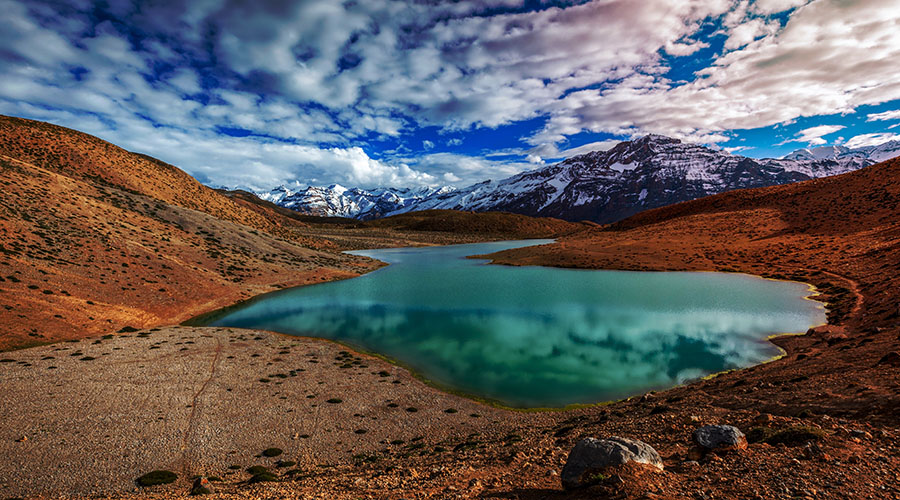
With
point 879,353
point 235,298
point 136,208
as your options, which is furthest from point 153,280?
point 879,353

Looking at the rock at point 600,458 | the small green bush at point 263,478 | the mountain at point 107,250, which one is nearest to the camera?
the rock at point 600,458

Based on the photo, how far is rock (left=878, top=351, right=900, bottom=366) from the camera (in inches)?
566

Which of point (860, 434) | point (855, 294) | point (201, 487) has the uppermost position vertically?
point (860, 434)

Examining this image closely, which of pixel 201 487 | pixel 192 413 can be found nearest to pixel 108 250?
pixel 192 413

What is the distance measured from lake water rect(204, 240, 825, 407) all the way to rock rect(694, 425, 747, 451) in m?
10.6

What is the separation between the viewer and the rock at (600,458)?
8727mm

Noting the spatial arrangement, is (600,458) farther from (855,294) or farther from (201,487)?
(855,294)

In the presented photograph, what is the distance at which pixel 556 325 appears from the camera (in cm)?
3519

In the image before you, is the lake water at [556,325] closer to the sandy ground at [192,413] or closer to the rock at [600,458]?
the sandy ground at [192,413]

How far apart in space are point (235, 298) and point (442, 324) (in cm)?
3250

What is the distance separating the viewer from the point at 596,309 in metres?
40.9

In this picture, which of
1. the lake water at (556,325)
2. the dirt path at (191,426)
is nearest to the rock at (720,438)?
the lake water at (556,325)

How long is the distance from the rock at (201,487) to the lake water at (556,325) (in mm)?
14117

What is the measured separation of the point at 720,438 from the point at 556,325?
83.1 feet
